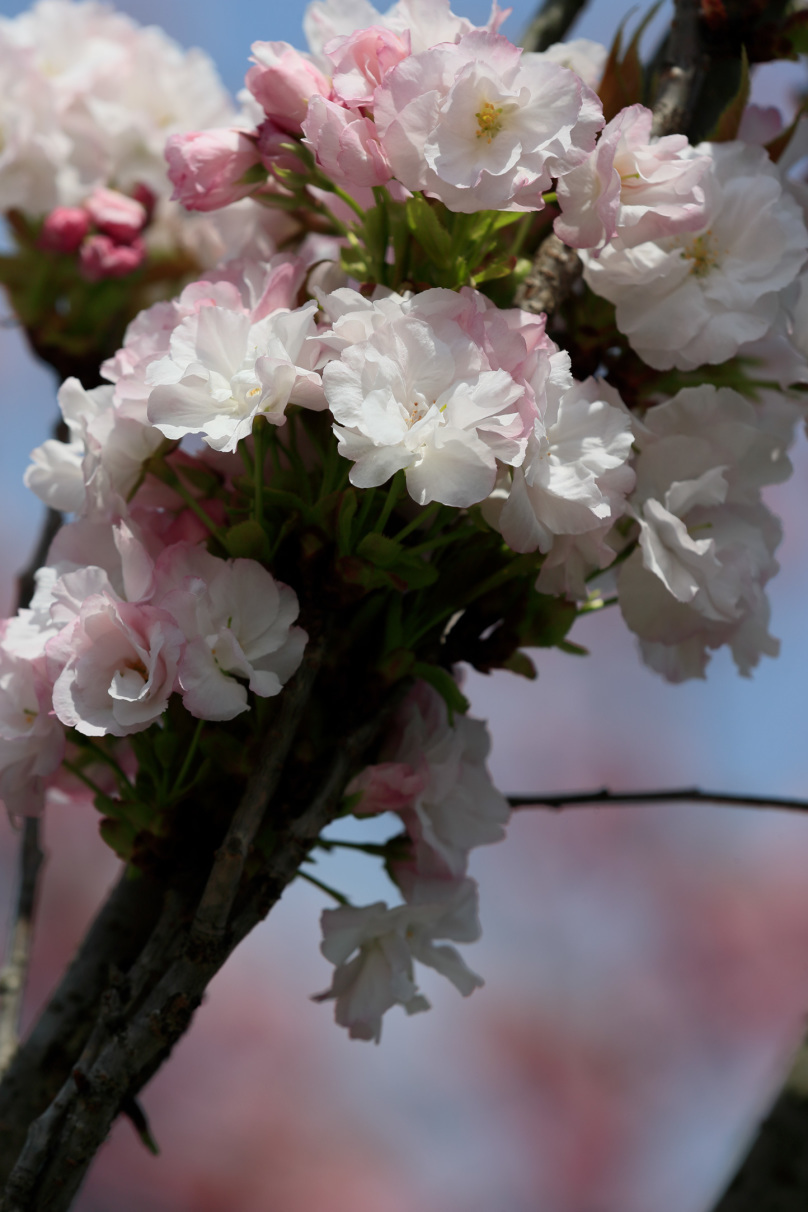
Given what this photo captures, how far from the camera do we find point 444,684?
2.13 feet

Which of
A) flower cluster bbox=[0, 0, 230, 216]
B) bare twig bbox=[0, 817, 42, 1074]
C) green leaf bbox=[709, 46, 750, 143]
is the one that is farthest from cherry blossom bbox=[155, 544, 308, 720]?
flower cluster bbox=[0, 0, 230, 216]

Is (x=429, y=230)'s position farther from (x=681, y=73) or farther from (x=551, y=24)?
(x=551, y=24)

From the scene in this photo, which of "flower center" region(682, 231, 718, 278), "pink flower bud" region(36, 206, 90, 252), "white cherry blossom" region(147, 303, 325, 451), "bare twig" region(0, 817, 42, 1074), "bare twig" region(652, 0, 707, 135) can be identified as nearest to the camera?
"white cherry blossom" region(147, 303, 325, 451)

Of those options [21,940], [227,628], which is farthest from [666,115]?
[21,940]

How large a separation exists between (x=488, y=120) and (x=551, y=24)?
0.56 m

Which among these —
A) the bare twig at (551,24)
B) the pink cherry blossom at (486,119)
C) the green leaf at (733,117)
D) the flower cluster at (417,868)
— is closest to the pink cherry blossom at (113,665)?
the flower cluster at (417,868)

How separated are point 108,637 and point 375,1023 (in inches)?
11.3

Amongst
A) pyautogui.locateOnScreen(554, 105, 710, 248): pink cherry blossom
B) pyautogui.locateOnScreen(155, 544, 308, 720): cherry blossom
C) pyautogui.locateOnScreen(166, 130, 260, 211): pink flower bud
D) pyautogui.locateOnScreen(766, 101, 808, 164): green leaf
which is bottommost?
pyautogui.locateOnScreen(155, 544, 308, 720): cherry blossom

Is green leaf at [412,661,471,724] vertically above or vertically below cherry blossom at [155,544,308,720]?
below

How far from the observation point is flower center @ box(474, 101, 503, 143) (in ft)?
1.75

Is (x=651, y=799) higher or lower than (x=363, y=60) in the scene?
lower

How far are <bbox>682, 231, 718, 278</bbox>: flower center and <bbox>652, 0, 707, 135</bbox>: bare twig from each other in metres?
0.14

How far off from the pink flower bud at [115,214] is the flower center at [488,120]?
0.74 m

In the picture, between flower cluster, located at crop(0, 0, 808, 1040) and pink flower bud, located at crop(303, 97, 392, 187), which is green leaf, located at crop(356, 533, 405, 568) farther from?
pink flower bud, located at crop(303, 97, 392, 187)
